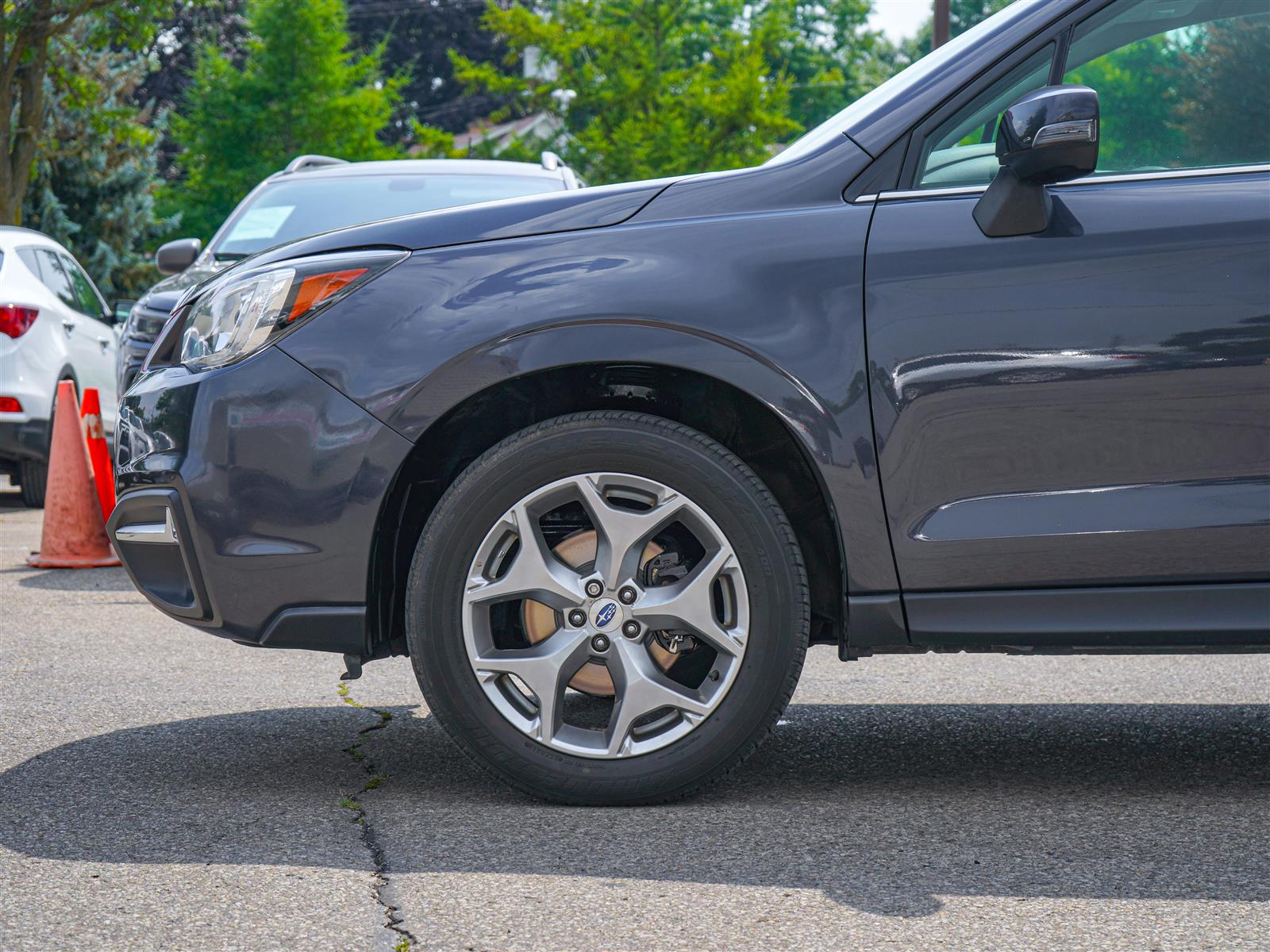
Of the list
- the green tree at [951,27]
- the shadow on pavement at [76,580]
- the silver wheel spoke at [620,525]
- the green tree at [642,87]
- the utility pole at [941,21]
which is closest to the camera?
the silver wheel spoke at [620,525]

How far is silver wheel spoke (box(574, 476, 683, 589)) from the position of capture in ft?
10.6

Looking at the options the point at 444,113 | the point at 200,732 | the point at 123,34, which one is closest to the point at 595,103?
the point at 123,34

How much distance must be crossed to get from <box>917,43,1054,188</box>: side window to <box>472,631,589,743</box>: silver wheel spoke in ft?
3.99

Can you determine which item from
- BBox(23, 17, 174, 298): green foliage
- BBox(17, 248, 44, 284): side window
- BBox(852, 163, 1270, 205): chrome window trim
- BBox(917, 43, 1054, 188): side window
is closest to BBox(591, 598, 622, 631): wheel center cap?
BBox(852, 163, 1270, 205): chrome window trim

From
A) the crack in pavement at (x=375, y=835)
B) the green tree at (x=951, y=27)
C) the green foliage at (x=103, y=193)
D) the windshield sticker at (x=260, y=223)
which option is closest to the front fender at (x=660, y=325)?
the crack in pavement at (x=375, y=835)

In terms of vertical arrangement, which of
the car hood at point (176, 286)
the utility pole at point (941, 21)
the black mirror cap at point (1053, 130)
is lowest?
the car hood at point (176, 286)

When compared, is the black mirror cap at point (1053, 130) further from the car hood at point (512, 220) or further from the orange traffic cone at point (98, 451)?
the orange traffic cone at point (98, 451)

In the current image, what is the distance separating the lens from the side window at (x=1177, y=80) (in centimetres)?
335

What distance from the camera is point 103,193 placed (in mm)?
29156

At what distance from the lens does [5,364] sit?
9.35 m

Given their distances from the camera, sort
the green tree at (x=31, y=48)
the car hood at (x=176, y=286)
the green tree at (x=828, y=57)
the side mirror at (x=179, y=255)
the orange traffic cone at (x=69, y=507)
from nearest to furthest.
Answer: the car hood at (x=176, y=286), the orange traffic cone at (x=69, y=507), the side mirror at (x=179, y=255), the green tree at (x=31, y=48), the green tree at (x=828, y=57)

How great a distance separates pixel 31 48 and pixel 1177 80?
54.2ft

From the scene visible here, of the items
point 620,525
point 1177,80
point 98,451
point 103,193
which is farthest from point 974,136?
point 103,193

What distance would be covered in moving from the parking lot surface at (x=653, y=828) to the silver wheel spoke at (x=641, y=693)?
213 mm
